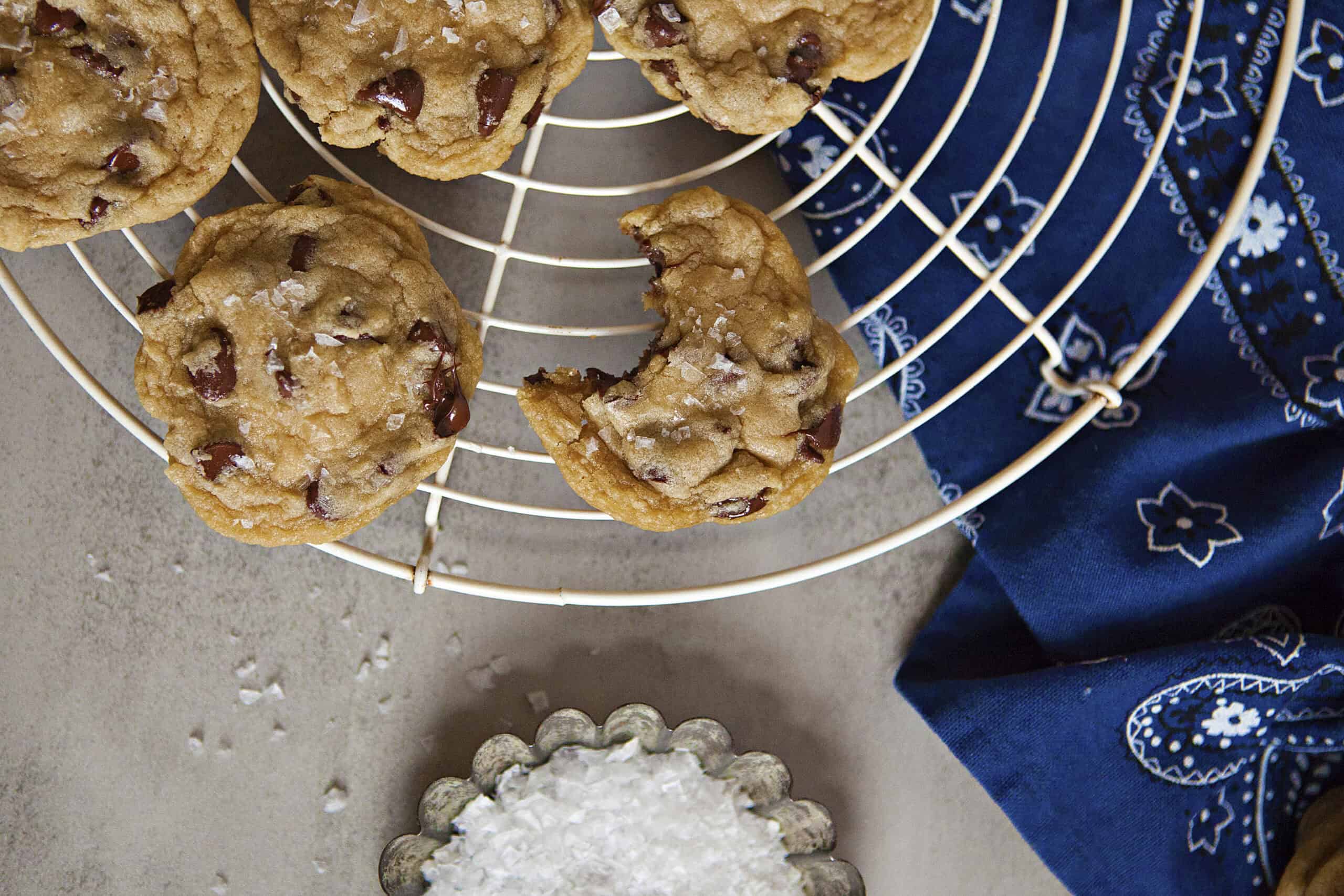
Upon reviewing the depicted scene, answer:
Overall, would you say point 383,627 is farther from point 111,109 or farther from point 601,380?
point 111,109

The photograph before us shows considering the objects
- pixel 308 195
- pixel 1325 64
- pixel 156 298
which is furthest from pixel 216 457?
pixel 1325 64

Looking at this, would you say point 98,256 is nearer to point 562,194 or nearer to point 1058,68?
point 562,194

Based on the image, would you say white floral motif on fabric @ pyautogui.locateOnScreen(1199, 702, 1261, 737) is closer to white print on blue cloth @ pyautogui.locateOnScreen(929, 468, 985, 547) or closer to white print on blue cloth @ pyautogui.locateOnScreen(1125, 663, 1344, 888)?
white print on blue cloth @ pyautogui.locateOnScreen(1125, 663, 1344, 888)

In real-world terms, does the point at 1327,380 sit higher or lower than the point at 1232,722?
higher

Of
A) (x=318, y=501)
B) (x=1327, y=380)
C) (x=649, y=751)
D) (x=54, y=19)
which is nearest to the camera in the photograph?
(x=54, y=19)

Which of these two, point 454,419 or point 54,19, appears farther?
point 454,419

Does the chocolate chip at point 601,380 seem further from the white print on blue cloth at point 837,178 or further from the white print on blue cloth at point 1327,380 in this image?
the white print on blue cloth at point 1327,380

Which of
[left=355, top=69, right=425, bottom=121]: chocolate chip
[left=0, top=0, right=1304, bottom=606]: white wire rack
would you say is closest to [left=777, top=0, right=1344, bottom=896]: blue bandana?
[left=0, top=0, right=1304, bottom=606]: white wire rack

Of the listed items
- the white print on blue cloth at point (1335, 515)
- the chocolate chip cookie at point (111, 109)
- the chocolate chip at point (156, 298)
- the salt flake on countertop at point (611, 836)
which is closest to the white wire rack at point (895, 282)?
the chocolate chip at point (156, 298)
